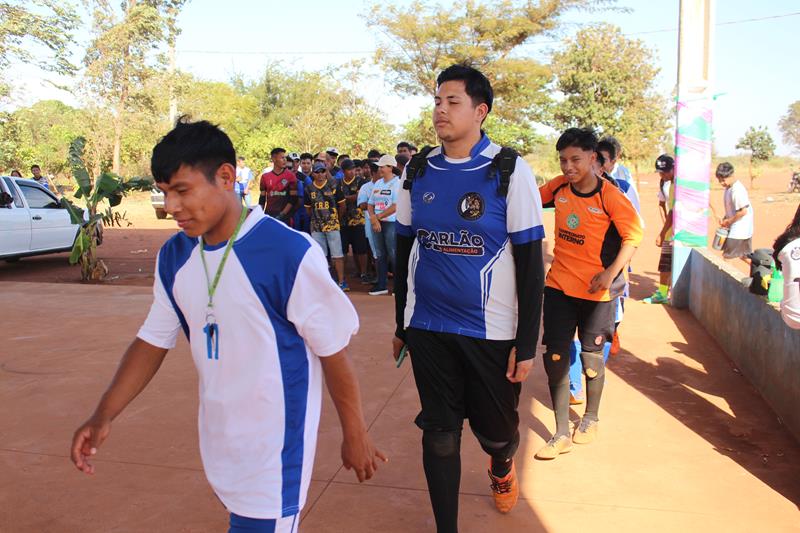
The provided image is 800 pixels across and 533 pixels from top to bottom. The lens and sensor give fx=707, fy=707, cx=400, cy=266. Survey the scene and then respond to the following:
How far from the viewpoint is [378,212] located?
32.5ft

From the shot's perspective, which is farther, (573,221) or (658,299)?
(658,299)

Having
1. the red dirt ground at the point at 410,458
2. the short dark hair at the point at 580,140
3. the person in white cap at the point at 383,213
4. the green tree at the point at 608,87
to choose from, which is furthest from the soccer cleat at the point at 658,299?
the green tree at the point at 608,87

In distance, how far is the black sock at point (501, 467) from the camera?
3402 mm

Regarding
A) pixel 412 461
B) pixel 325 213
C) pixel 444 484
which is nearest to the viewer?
pixel 444 484

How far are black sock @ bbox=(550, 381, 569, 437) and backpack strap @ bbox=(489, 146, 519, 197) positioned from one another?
1802 mm

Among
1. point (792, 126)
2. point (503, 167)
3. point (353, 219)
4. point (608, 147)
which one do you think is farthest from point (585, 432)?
point (792, 126)

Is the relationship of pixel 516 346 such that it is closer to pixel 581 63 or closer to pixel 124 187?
pixel 124 187

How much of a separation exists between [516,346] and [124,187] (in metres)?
10.2

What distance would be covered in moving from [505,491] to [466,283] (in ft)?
3.78

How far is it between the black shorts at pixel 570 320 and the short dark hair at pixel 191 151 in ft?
8.92

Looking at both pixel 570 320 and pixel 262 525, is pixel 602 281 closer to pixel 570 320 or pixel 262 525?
pixel 570 320

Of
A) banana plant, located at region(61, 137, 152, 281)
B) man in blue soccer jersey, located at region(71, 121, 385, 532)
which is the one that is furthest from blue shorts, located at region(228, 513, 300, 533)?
banana plant, located at region(61, 137, 152, 281)

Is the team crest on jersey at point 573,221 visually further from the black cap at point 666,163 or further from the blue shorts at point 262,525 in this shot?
the black cap at point 666,163

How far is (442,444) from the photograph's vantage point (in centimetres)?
313
